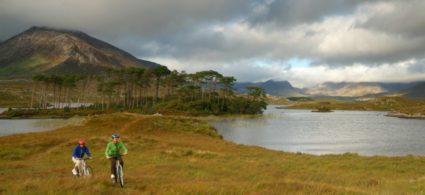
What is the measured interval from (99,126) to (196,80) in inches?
4288

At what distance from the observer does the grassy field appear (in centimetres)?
1614

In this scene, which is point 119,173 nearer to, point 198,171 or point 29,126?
point 198,171

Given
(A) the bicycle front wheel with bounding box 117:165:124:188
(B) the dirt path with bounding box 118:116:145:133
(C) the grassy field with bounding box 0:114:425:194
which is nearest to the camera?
(C) the grassy field with bounding box 0:114:425:194

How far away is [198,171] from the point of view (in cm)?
2823

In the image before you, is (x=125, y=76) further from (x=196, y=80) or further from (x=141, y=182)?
(x=141, y=182)

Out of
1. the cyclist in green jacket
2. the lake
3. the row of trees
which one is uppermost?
the row of trees

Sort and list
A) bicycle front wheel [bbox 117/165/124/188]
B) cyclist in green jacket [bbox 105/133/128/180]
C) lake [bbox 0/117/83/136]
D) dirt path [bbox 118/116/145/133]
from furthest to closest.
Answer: lake [bbox 0/117/83/136] < dirt path [bbox 118/116/145/133] < cyclist in green jacket [bbox 105/133/128/180] < bicycle front wheel [bbox 117/165/124/188]

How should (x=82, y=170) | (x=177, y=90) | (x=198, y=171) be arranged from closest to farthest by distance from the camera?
(x=82, y=170) → (x=198, y=171) → (x=177, y=90)

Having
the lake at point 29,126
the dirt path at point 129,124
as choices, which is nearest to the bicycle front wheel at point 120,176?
the dirt path at point 129,124

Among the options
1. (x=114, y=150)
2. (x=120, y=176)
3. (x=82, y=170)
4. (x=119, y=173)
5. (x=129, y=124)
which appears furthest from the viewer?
(x=129, y=124)

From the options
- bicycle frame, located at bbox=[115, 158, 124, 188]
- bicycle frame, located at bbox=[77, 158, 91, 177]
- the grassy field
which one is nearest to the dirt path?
the grassy field

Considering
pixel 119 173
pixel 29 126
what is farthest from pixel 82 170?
pixel 29 126

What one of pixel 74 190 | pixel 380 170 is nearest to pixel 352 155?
pixel 380 170

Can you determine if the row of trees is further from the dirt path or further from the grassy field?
the grassy field
